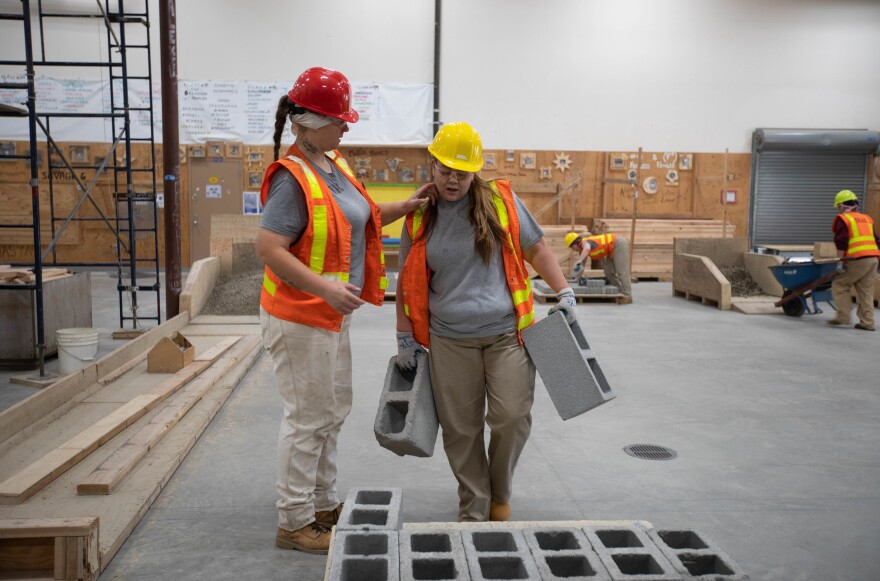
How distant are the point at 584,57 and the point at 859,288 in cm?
795

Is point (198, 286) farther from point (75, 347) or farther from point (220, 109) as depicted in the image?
point (220, 109)

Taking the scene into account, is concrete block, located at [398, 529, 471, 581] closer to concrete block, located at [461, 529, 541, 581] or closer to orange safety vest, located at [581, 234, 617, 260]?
concrete block, located at [461, 529, 541, 581]

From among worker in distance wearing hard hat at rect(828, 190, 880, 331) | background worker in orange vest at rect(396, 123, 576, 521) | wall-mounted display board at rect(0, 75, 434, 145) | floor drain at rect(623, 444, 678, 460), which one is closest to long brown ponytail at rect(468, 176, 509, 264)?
background worker in orange vest at rect(396, 123, 576, 521)

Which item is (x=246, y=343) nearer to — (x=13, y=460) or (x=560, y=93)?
(x=13, y=460)

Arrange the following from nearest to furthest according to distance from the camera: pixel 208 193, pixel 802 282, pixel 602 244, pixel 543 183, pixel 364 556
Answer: pixel 364 556
pixel 802 282
pixel 602 244
pixel 208 193
pixel 543 183

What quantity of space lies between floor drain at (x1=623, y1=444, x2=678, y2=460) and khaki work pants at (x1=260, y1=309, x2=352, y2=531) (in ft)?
7.43

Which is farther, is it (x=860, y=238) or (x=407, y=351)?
(x=860, y=238)

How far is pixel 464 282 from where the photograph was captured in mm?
3273

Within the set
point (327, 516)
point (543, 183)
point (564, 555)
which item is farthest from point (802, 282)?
point (564, 555)

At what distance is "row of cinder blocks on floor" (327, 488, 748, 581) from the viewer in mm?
2170

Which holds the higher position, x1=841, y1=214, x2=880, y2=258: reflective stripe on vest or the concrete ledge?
x1=841, y1=214, x2=880, y2=258: reflective stripe on vest

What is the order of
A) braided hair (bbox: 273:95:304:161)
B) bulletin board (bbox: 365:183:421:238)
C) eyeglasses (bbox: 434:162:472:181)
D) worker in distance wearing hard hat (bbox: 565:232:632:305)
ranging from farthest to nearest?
1. bulletin board (bbox: 365:183:421:238)
2. worker in distance wearing hard hat (bbox: 565:232:632:305)
3. eyeglasses (bbox: 434:162:472:181)
4. braided hair (bbox: 273:95:304:161)

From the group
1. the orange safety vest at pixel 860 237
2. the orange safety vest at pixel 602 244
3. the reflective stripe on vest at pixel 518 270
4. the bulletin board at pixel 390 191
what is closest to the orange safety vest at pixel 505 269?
the reflective stripe on vest at pixel 518 270

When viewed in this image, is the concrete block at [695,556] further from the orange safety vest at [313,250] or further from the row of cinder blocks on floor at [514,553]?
the orange safety vest at [313,250]
